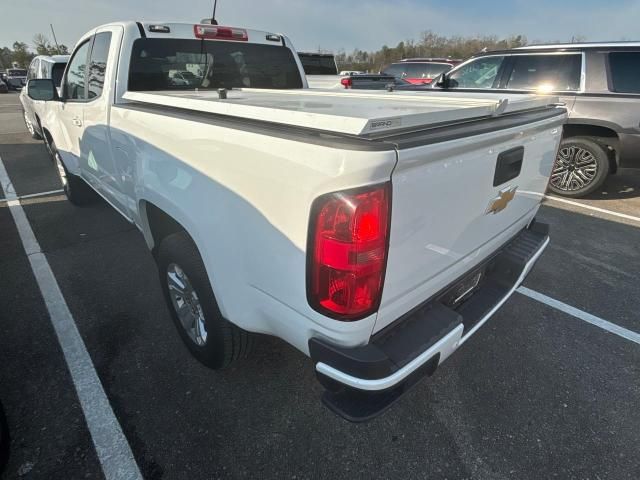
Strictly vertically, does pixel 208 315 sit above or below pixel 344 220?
below

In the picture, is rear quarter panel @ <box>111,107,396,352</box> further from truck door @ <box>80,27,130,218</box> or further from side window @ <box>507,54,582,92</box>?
side window @ <box>507,54,582,92</box>

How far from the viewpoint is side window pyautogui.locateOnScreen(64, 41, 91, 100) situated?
3365 mm

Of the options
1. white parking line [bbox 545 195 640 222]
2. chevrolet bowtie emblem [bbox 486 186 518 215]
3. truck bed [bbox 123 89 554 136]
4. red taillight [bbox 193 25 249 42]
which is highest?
red taillight [bbox 193 25 249 42]

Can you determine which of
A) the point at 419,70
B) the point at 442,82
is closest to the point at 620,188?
the point at 442,82

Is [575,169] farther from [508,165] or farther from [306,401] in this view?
[306,401]

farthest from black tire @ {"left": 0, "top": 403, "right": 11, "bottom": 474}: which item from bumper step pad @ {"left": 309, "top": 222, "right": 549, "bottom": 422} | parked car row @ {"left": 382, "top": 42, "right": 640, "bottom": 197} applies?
parked car row @ {"left": 382, "top": 42, "right": 640, "bottom": 197}

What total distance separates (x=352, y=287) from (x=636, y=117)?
18.0ft

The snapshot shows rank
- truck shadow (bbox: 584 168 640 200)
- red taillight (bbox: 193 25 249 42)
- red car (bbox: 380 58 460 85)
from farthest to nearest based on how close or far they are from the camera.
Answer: red car (bbox: 380 58 460 85)
truck shadow (bbox: 584 168 640 200)
red taillight (bbox: 193 25 249 42)

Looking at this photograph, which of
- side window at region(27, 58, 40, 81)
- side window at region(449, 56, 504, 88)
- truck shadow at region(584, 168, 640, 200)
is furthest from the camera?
side window at region(27, 58, 40, 81)

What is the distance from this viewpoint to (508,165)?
1764mm

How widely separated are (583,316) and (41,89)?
5.01 metres

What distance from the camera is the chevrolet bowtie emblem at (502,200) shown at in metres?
1.81

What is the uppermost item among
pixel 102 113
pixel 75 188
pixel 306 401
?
pixel 102 113

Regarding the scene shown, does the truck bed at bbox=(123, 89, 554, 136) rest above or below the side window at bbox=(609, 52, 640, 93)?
below
